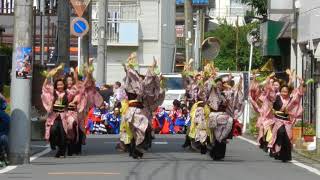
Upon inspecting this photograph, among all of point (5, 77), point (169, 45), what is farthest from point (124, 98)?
point (169, 45)

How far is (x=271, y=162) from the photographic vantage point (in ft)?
56.4

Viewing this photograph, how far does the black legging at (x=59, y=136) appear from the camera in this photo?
17.5m

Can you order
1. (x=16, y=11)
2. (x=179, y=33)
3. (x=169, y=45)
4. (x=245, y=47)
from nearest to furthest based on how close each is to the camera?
(x=16, y=11) → (x=169, y=45) → (x=245, y=47) → (x=179, y=33)

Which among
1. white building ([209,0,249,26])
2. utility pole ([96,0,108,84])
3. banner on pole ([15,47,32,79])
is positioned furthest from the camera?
white building ([209,0,249,26])

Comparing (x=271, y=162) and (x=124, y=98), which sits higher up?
(x=124, y=98)

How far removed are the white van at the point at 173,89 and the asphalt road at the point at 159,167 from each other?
38.8 feet

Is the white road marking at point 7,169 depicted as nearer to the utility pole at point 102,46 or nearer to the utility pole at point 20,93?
the utility pole at point 20,93

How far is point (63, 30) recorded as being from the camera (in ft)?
72.9

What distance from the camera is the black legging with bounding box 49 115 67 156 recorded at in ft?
57.3

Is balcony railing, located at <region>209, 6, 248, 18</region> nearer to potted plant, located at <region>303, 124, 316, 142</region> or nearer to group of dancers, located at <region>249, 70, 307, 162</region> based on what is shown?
potted plant, located at <region>303, 124, 316, 142</region>

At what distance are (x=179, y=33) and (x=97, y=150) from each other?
50536 millimetres

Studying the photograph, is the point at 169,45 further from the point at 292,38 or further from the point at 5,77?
the point at 5,77

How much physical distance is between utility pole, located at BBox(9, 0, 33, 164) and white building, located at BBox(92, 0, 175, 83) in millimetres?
30709

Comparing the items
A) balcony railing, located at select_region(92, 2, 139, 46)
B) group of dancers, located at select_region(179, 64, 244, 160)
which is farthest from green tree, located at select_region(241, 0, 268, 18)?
group of dancers, located at select_region(179, 64, 244, 160)
